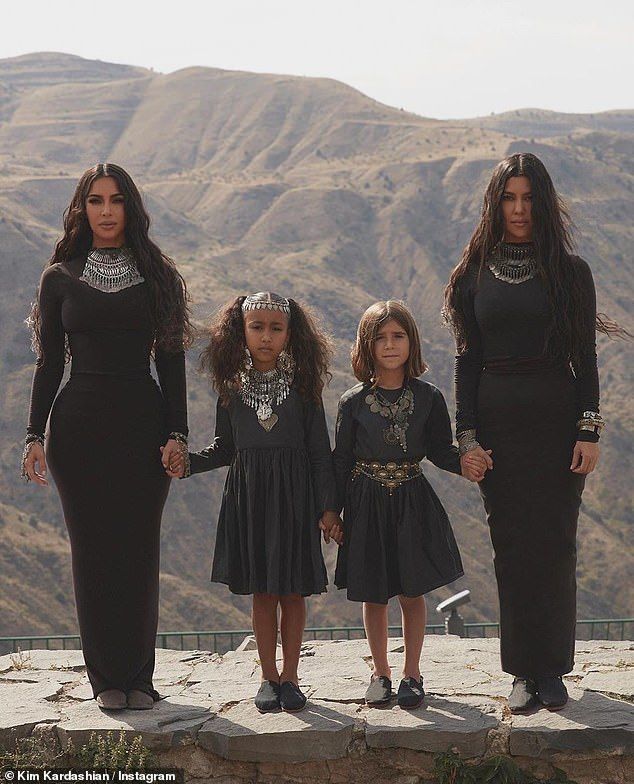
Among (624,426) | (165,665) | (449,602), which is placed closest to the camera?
(165,665)

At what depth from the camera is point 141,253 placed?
451cm

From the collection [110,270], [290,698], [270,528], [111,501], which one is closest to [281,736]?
[290,698]

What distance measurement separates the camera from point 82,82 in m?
102

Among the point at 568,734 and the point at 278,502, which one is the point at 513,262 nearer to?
the point at 278,502

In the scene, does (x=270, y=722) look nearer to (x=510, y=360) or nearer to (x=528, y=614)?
(x=528, y=614)

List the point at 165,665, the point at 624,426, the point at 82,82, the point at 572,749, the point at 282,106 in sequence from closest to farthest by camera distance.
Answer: the point at 572,749
the point at 165,665
the point at 624,426
the point at 282,106
the point at 82,82

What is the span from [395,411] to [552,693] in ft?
4.32

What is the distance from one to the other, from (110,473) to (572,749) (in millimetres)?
2153

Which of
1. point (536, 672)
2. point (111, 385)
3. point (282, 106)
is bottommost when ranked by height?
point (536, 672)

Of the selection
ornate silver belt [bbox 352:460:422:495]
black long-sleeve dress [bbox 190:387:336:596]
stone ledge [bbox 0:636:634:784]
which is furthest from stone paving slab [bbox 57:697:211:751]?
ornate silver belt [bbox 352:460:422:495]

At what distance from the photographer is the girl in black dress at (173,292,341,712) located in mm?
4375

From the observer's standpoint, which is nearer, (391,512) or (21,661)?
(391,512)

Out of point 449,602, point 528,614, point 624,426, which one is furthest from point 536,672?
point 624,426

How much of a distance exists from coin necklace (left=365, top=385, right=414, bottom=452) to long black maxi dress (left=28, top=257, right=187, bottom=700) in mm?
801
